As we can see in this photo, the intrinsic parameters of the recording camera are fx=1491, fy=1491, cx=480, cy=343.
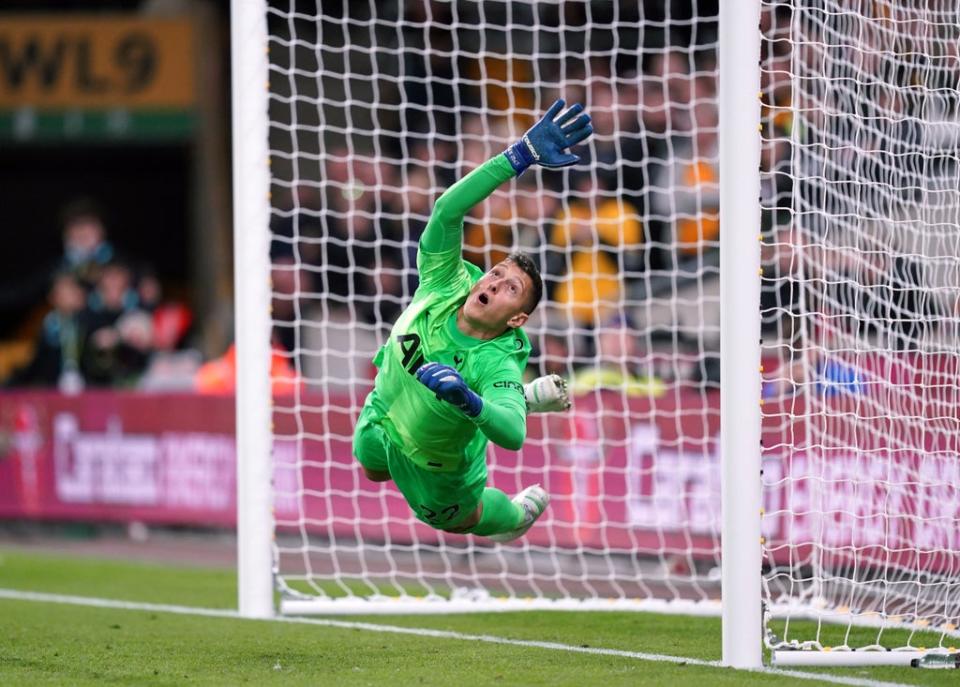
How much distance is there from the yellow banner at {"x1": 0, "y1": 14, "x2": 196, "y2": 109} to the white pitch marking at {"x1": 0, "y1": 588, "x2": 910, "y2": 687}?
10.2 meters

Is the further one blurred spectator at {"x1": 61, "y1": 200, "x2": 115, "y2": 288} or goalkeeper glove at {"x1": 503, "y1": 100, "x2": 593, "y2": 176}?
blurred spectator at {"x1": 61, "y1": 200, "x2": 115, "y2": 288}

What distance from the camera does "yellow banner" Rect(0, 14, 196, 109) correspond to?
18.2 metres

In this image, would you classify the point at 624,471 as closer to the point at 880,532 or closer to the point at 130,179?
the point at 880,532

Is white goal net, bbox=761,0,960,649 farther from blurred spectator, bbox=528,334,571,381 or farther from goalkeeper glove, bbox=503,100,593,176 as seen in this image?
blurred spectator, bbox=528,334,571,381

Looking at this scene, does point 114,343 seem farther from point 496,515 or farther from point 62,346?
point 496,515

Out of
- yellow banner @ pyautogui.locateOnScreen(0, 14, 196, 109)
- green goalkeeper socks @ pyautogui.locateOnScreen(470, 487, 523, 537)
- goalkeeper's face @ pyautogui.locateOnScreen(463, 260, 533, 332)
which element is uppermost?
yellow banner @ pyautogui.locateOnScreen(0, 14, 196, 109)

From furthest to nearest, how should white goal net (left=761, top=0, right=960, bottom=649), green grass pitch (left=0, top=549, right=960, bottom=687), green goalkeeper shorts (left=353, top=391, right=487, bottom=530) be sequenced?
white goal net (left=761, top=0, right=960, bottom=649), green goalkeeper shorts (left=353, top=391, right=487, bottom=530), green grass pitch (left=0, top=549, right=960, bottom=687)

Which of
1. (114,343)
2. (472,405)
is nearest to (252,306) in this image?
(472,405)

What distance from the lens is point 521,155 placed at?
20.1ft

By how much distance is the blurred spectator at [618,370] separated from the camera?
1001 centimetres

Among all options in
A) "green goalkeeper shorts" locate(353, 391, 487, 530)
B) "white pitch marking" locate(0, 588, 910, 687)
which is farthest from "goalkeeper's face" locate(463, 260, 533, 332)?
"white pitch marking" locate(0, 588, 910, 687)

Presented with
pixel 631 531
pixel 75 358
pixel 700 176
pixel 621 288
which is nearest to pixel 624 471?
pixel 631 531

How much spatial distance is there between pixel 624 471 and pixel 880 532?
5.84ft

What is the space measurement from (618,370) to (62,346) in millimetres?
5967
